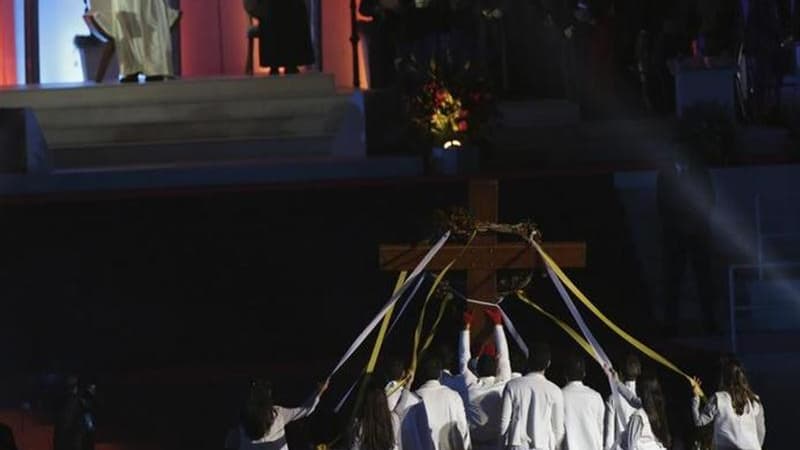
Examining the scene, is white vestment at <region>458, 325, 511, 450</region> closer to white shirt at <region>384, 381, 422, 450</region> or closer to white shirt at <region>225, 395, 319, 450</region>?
white shirt at <region>384, 381, 422, 450</region>

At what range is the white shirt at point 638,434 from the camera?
12.0 meters

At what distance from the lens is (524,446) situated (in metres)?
11.9

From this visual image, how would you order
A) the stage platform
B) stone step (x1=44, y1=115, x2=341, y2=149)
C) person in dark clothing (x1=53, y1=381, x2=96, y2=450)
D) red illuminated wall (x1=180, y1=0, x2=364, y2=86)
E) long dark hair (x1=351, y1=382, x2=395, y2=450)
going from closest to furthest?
long dark hair (x1=351, y1=382, x2=395, y2=450), person in dark clothing (x1=53, y1=381, x2=96, y2=450), the stage platform, stone step (x1=44, y1=115, x2=341, y2=149), red illuminated wall (x1=180, y1=0, x2=364, y2=86)

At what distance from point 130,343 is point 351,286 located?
2.13m

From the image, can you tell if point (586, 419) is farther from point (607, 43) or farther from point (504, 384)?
point (607, 43)

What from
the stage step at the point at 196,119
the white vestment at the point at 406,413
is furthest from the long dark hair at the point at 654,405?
the stage step at the point at 196,119

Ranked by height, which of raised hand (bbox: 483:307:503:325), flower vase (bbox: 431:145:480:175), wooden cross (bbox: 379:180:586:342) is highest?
flower vase (bbox: 431:145:480:175)

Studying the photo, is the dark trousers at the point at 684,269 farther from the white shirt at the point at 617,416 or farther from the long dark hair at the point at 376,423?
the long dark hair at the point at 376,423

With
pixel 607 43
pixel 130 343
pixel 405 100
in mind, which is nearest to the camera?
pixel 130 343

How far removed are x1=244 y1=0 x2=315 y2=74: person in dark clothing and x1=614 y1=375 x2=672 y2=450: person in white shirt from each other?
42.3 ft

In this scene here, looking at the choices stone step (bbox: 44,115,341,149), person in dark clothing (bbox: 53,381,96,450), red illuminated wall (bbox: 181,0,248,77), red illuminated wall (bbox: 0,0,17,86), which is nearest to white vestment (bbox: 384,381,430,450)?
person in dark clothing (bbox: 53,381,96,450)

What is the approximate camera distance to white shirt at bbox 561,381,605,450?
12.1 metres

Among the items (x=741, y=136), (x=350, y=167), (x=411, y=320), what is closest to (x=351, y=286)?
(x=411, y=320)

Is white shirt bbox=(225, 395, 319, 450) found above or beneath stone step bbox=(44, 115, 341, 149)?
beneath
